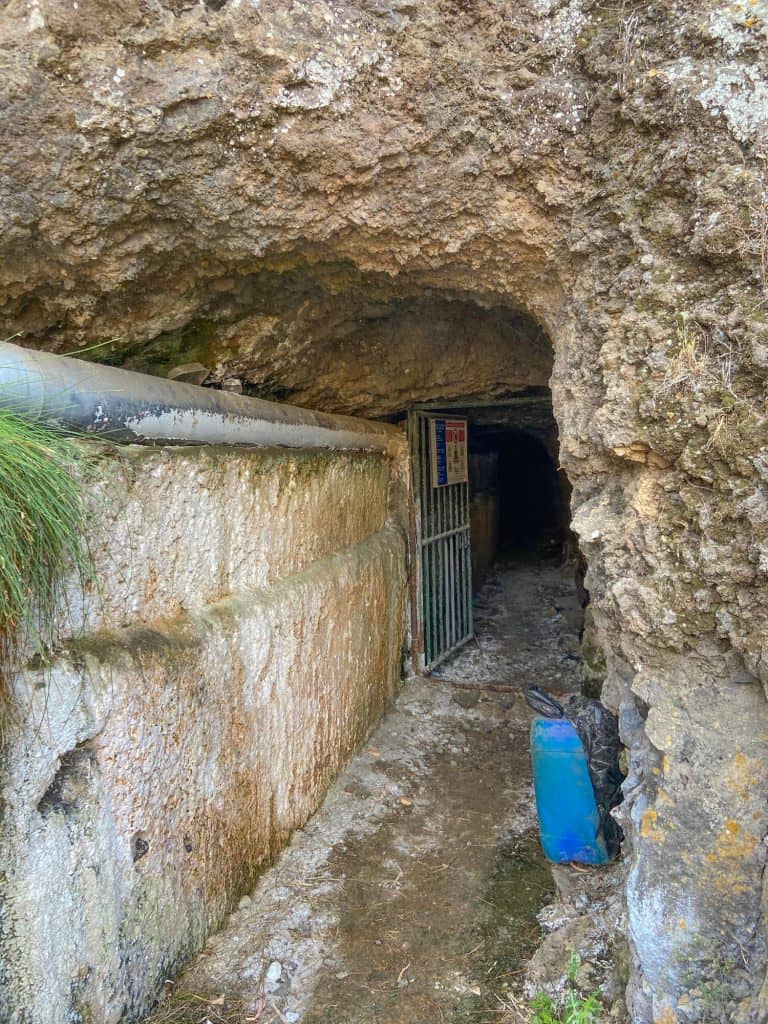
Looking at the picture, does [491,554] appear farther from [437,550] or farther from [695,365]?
[695,365]

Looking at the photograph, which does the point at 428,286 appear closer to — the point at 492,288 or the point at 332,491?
the point at 492,288

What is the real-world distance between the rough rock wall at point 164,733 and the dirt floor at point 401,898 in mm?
140

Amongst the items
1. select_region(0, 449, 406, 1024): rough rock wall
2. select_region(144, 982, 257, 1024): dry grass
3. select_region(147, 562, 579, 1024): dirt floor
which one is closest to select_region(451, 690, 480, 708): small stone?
select_region(147, 562, 579, 1024): dirt floor

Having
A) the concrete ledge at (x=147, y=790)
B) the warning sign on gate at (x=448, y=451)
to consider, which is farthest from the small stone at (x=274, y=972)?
the warning sign on gate at (x=448, y=451)

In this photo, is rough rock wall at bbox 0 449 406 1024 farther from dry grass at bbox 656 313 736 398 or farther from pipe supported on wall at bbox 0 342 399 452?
dry grass at bbox 656 313 736 398

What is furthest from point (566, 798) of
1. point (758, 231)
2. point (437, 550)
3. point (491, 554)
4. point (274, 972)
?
point (491, 554)

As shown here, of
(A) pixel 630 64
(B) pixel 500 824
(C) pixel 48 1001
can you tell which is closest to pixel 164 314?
(A) pixel 630 64

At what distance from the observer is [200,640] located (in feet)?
6.51

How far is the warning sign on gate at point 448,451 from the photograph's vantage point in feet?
14.6

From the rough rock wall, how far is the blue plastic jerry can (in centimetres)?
100

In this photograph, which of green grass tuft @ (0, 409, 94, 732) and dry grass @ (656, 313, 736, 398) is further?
dry grass @ (656, 313, 736, 398)

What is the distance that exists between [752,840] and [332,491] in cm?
216

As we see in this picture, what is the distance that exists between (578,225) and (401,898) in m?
2.36

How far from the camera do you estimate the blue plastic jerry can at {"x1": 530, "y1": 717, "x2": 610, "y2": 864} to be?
2.40 metres
